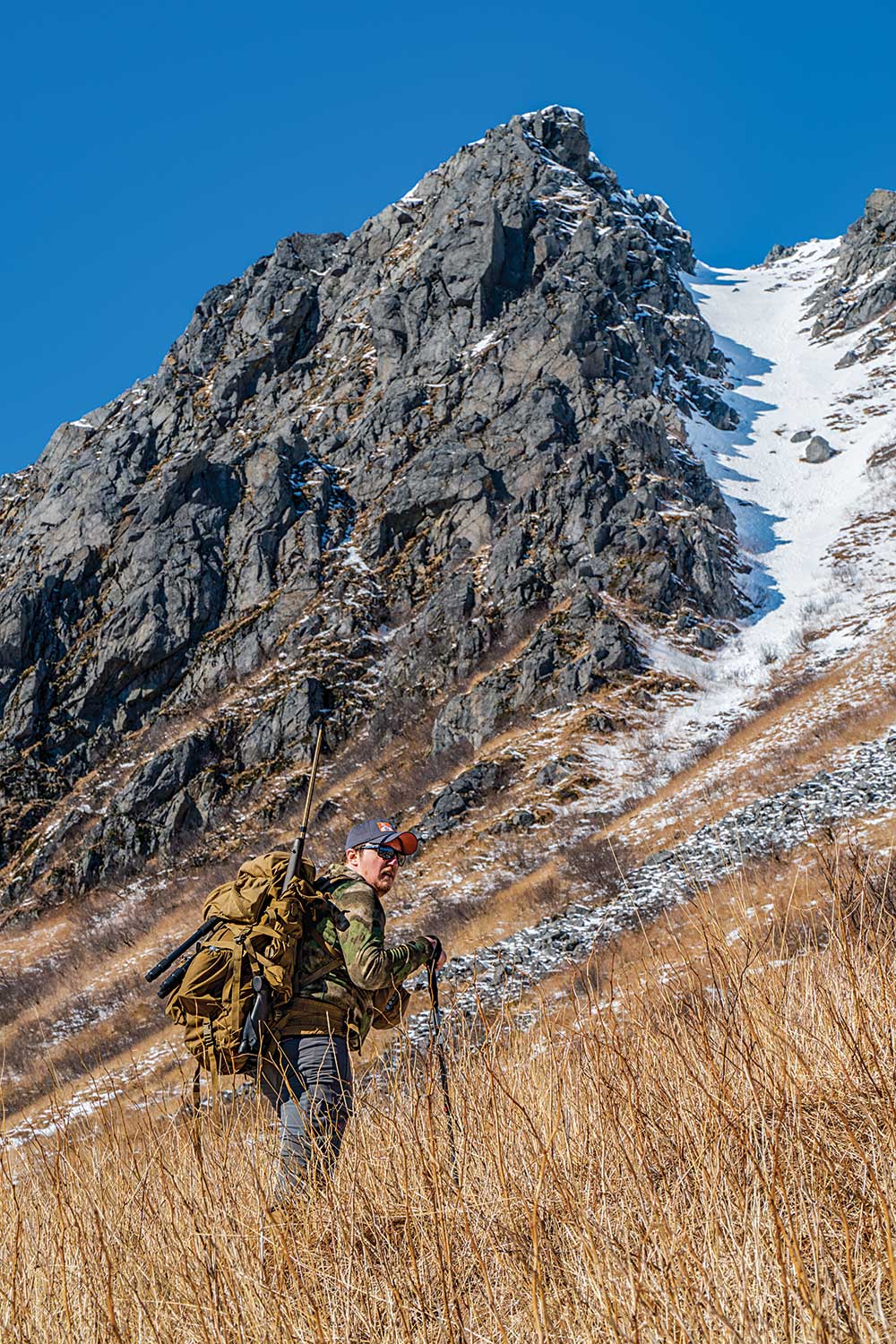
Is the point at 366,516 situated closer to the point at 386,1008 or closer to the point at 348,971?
the point at 386,1008

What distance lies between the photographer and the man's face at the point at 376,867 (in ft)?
13.0

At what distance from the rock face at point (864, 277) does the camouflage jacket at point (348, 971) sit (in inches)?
3885

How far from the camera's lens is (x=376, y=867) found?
13.0 feet

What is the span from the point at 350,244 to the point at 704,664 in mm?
66143

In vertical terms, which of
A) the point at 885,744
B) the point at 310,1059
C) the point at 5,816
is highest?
the point at 5,816

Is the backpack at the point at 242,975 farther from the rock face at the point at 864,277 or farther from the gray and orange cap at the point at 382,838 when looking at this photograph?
the rock face at the point at 864,277

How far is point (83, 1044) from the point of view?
75.4 feet

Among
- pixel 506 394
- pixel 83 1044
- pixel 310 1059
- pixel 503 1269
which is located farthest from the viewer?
pixel 506 394

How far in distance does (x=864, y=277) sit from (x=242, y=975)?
109 metres

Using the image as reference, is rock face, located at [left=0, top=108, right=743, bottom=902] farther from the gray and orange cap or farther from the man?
the man

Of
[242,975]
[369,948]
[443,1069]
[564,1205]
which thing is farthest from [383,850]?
[564,1205]

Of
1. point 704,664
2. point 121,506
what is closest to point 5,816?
point 121,506

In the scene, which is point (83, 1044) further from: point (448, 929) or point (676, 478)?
point (676, 478)

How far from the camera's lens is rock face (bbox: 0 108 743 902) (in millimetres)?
47500
